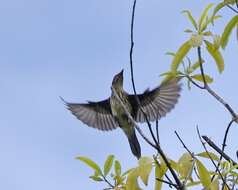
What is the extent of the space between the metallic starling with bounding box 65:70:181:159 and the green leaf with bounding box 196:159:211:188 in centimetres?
469

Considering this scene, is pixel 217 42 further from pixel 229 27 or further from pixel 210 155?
pixel 210 155

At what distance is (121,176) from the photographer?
3396 mm

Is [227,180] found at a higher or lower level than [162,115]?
lower

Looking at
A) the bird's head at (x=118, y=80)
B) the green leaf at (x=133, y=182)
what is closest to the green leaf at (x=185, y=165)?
the green leaf at (x=133, y=182)

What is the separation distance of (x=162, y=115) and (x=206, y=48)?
528cm

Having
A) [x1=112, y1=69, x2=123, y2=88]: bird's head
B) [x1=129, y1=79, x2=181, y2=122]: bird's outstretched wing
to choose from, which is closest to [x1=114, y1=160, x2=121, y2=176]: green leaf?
[x1=112, y1=69, x2=123, y2=88]: bird's head

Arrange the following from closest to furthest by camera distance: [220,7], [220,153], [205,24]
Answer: [220,153], [220,7], [205,24]

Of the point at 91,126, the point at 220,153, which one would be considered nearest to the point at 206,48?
the point at 220,153

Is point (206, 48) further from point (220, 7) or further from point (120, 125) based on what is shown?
point (120, 125)

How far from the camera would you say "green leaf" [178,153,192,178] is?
2.90 m

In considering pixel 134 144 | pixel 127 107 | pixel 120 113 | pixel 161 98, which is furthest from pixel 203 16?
pixel 161 98

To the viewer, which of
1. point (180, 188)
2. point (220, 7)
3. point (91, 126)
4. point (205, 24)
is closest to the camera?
point (180, 188)

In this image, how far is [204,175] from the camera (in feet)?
9.30

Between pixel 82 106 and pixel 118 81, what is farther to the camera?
pixel 82 106
